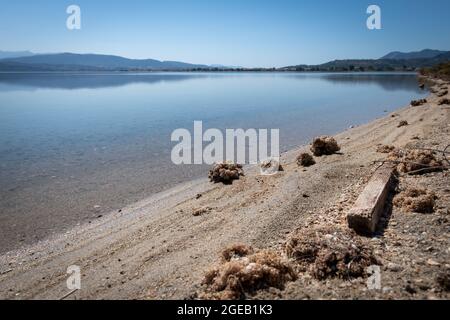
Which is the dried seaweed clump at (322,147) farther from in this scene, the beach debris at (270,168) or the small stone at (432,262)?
the small stone at (432,262)

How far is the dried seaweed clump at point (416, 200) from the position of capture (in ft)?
21.7

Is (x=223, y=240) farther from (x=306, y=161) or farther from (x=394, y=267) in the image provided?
(x=306, y=161)

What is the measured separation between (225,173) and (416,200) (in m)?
6.45

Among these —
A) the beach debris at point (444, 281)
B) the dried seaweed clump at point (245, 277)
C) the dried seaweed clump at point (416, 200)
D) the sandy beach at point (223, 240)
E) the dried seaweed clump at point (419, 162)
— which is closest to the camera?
the beach debris at point (444, 281)

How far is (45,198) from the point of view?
A: 38.3 feet

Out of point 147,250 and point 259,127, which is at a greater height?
point 259,127

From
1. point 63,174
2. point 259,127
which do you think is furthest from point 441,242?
point 259,127

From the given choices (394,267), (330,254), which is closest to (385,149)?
(394,267)

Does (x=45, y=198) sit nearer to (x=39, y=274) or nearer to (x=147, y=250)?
(x=39, y=274)

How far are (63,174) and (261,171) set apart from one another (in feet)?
25.6

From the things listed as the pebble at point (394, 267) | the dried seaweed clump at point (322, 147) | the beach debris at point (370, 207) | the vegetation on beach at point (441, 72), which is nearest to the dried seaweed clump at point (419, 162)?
the beach debris at point (370, 207)

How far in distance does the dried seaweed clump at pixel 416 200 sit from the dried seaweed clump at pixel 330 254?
6.18 feet

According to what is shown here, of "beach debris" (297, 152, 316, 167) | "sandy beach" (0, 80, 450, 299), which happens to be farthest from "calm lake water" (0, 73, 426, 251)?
"beach debris" (297, 152, 316, 167)
